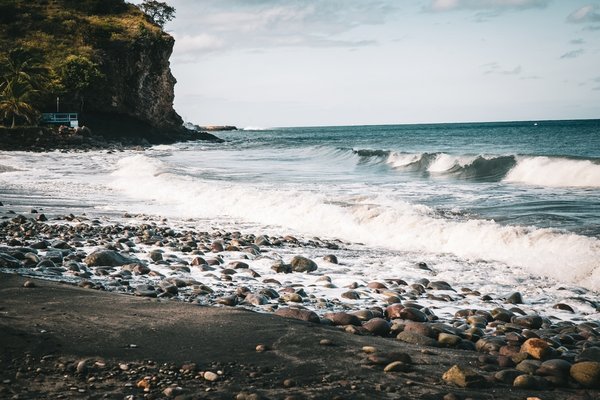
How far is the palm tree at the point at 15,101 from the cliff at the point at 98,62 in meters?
6.01

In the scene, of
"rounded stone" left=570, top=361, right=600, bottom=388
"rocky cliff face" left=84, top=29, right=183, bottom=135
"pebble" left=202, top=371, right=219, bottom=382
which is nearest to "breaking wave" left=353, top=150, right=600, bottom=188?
"rounded stone" left=570, top=361, right=600, bottom=388

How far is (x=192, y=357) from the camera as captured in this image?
3752mm

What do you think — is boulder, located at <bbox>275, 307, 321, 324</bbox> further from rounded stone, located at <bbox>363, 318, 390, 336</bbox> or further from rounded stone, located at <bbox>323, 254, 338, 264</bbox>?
rounded stone, located at <bbox>323, 254, 338, 264</bbox>

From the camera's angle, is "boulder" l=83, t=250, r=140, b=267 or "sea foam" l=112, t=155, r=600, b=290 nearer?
"boulder" l=83, t=250, r=140, b=267

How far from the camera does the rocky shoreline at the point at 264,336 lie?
3.37 metres

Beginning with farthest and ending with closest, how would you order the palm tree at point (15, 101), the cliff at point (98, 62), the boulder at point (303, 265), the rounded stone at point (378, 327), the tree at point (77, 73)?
the cliff at point (98, 62)
the tree at point (77, 73)
the palm tree at point (15, 101)
the boulder at point (303, 265)
the rounded stone at point (378, 327)

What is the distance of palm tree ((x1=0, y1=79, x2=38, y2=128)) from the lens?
160 ft

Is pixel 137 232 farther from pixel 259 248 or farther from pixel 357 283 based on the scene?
pixel 357 283

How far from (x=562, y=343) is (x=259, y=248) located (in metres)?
5.44

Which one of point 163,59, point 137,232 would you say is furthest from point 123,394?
point 163,59

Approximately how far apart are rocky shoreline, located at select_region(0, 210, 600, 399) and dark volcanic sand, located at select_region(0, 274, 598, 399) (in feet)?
0.05

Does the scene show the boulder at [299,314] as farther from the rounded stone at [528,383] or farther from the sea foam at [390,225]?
the sea foam at [390,225]

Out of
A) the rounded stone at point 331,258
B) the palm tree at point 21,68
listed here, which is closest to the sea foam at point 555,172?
the rounded stone at point 331,258

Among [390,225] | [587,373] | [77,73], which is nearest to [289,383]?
[587,373]
